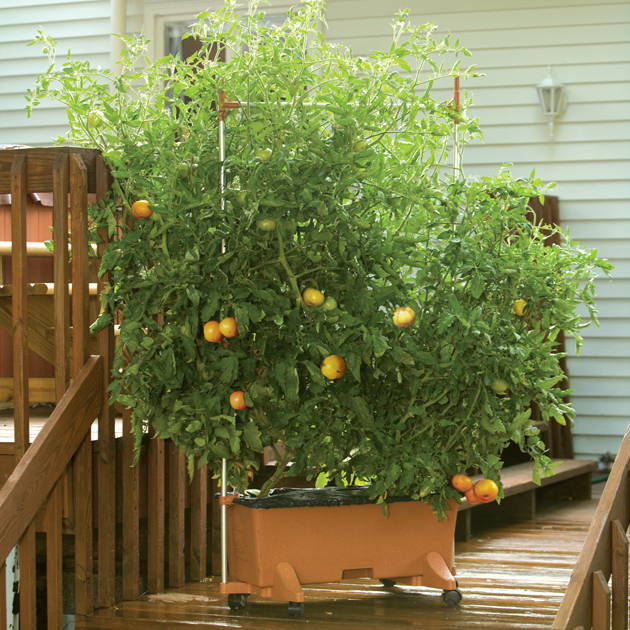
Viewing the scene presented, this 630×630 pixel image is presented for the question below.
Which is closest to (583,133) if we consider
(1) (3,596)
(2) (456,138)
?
(2) (456,138)

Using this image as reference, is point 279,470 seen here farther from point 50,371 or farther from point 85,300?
point 50,371

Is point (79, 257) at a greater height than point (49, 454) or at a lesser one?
greater

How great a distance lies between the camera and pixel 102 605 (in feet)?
10.9

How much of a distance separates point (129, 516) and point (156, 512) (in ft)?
0.45

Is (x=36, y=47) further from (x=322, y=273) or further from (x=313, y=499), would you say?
(x=313, y=499)

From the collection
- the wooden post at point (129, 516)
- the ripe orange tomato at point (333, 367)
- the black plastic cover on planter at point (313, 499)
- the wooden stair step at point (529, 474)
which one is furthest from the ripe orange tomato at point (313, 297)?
the wooden stair step at point (529, 474)

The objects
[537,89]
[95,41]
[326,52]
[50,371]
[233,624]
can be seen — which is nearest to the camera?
[326,52]

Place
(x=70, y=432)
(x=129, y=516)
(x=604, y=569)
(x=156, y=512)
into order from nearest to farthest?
(x=604, y=569)
(x=70, y=432)
(x=129, y=516)
(x=156, y=512)

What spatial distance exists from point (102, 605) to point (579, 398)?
12.3 ft

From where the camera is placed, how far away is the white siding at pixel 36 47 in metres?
7.12

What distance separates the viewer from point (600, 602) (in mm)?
2486

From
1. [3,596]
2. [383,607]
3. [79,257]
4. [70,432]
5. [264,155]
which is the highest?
[264,155]

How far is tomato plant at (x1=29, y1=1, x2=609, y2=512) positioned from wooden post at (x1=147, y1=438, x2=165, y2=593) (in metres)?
0.43

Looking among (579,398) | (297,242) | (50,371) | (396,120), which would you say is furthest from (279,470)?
(579,398)
